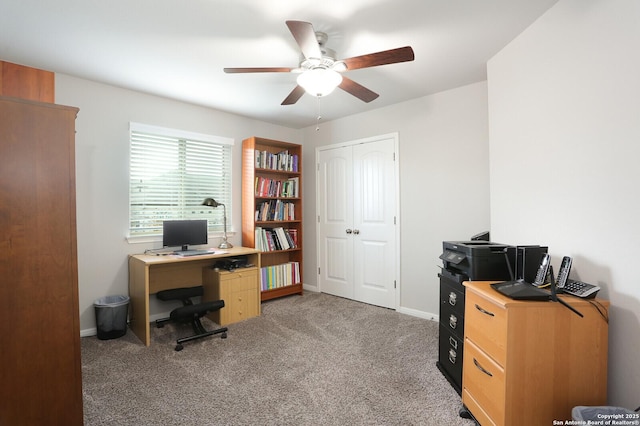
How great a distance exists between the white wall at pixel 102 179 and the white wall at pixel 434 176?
2.68 metres

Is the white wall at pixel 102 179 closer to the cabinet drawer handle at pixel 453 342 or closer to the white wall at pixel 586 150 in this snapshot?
the cabinet drawer handle at pixel 453 342

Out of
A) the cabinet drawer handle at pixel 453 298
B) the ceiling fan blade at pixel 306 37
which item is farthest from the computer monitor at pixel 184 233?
the cabinet drawer handle at pixel 453 298

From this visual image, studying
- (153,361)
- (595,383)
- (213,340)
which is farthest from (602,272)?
(153,361)

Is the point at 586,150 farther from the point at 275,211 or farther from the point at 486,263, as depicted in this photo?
the point at 275,211

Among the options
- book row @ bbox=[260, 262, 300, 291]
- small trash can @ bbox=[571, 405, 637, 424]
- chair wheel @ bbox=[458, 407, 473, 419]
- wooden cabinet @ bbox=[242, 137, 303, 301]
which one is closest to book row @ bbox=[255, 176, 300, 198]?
wooden cabinet @ bbox=[242, 137, 303, 301]

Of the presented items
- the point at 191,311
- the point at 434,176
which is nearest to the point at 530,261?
the point at 434,176

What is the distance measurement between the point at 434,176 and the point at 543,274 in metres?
1.88

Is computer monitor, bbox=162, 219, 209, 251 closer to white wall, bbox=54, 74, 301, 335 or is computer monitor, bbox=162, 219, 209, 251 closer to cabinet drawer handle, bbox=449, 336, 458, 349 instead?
white wall, bbox=54, 74, 301, 335

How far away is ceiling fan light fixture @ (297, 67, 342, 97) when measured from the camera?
6.72 feet

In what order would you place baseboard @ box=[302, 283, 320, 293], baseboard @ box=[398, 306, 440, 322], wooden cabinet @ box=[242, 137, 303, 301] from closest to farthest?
1. baseboard @ box=[398, 306, 440, 322]
2. wooden cabinet @ box=[242, 137, 303, 301]
3. baseboard @ box=[302, 283, 320, 293]

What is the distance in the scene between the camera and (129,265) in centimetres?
312

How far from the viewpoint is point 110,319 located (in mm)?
2791

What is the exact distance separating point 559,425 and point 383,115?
3.19m

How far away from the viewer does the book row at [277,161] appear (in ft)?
12.9
